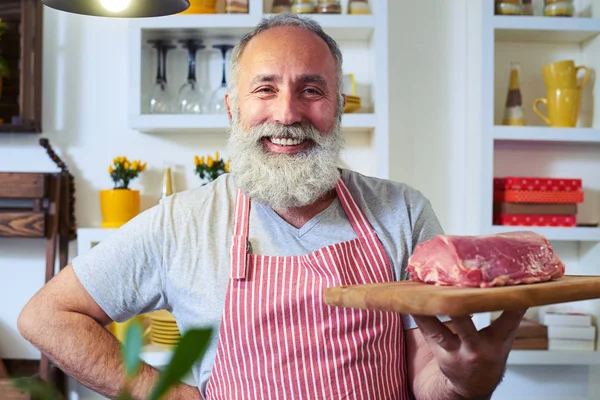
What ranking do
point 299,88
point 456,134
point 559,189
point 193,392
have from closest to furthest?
point 193,392
point 299,88
point 559,189
point 456,134

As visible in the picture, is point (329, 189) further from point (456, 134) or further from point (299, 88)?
point (456, 134)

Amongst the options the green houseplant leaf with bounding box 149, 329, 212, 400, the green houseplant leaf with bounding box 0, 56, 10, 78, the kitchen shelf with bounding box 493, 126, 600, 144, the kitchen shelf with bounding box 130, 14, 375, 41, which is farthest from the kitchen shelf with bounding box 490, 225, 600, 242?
the green houseplant leaf with bounding box 149, 329, 212, 400

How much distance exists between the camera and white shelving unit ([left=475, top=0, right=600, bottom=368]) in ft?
8.27

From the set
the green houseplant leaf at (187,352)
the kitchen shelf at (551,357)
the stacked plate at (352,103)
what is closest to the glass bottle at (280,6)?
the stacked plate at (352,103)

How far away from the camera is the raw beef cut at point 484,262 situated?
1.09 metres

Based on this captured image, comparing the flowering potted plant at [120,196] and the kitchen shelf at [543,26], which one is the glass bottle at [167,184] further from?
the kitchen shelf at [543,26]

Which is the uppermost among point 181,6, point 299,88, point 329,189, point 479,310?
point 181,6

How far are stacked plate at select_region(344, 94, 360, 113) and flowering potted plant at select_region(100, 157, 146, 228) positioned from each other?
809 mm

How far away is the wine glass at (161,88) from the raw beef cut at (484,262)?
1.65 meters

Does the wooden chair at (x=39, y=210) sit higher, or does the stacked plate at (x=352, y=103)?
the stacked plate at (x=352, y=103)

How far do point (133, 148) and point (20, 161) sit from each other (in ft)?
1.51

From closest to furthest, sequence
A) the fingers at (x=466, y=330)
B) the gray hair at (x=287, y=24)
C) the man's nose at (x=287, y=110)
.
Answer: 1. the fingers at (x=466, y=330)
2. the man's nose at (x=287, y=110)
3. the gray hair at (x=287, y=24)

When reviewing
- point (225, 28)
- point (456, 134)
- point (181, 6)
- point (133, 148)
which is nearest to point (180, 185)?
point (133, 148)

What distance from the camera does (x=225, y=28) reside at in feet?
8.36
